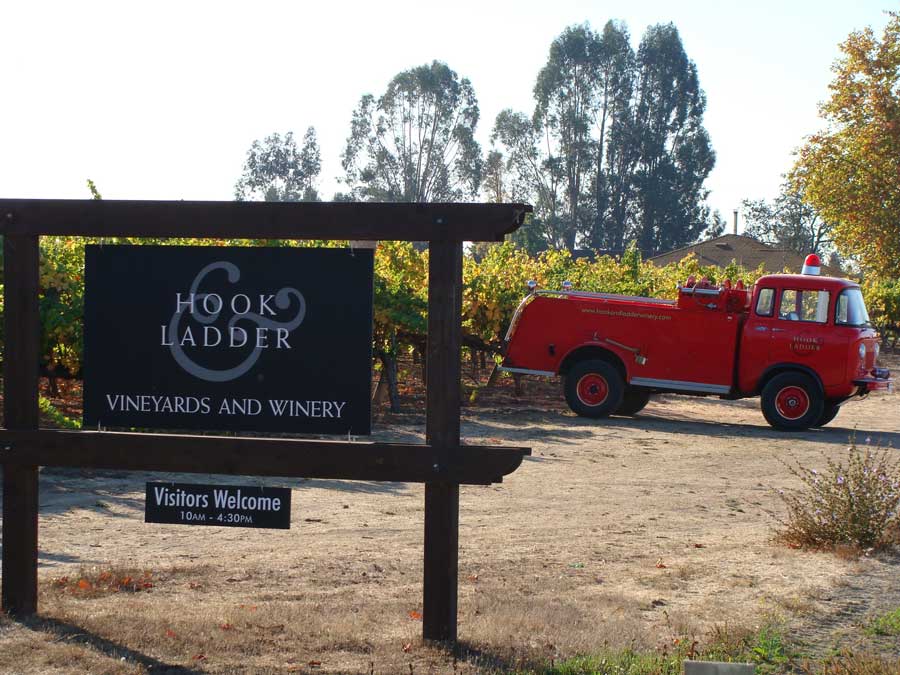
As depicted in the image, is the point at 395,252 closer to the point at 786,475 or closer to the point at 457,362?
the point at 786,475

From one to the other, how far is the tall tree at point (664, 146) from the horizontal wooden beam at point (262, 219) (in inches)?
3318

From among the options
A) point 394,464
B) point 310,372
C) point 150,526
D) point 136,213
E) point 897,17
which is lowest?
point 150,526

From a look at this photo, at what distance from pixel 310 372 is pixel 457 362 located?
2.70 ft

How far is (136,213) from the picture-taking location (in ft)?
19.6

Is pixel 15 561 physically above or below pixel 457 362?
below

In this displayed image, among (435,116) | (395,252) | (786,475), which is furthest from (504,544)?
(435,116)

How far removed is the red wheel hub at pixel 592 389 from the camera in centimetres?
1830

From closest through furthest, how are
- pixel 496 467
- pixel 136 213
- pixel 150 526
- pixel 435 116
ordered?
pixel 496 467 → pixel 136 213 → pixel 150 526 → pixel 435 116

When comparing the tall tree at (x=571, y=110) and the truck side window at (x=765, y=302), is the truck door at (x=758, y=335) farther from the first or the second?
the tall tree at (x=571, y=110)

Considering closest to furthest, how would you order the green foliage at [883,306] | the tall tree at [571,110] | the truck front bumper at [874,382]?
the truck front bumper at [874,382] < the green foliage at [883,306] < the tall tree at [571,110]

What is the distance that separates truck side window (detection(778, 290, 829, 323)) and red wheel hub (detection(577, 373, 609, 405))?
299 cm

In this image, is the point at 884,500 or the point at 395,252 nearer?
the point at 884,500

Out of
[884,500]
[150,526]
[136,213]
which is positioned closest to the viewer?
[136,213]

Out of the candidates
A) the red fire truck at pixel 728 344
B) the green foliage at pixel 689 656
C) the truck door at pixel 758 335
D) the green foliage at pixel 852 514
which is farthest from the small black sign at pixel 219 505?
the truck door at pixel 758 335
